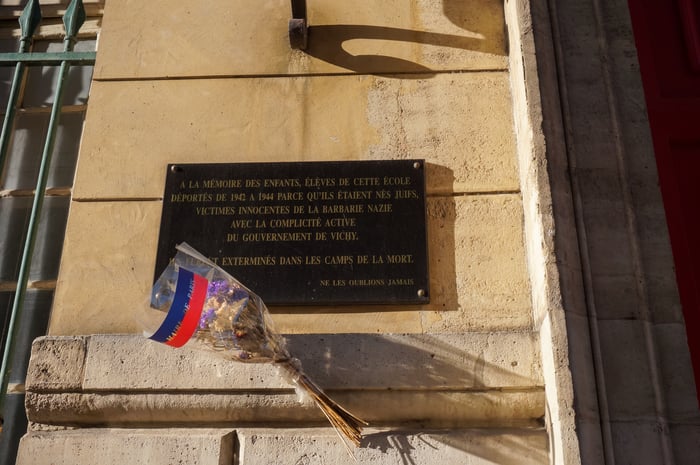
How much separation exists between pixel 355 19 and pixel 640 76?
144 centimetres

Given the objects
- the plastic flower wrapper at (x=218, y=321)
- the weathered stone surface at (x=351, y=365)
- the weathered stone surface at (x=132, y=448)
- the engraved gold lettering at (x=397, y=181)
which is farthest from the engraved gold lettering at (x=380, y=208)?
the weathered stone surface at (x=132, y=448)

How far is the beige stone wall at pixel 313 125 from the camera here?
3102mm

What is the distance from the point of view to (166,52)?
367 centimetres

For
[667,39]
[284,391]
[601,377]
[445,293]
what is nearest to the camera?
[601,377]

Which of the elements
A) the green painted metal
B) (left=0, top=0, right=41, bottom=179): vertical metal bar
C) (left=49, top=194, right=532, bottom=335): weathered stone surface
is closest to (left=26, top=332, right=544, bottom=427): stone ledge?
(left=49, top=194, right=532, bottom=335): weathered stone surface

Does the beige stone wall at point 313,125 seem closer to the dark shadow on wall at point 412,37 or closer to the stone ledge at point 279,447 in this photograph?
the dark shadow on wall at point 412,37

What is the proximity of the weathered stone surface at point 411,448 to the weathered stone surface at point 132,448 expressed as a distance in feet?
0.39

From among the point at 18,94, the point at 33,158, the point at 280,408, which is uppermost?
the point at 18,94

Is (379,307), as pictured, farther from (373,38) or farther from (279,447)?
(373,38)

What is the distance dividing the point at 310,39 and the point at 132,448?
2154 millimetres

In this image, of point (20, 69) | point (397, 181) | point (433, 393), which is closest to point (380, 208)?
point (397, 181)

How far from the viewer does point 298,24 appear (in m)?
3.52

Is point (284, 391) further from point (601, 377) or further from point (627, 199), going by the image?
point (627, 199)

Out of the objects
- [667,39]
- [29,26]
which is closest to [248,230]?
[29,26]
